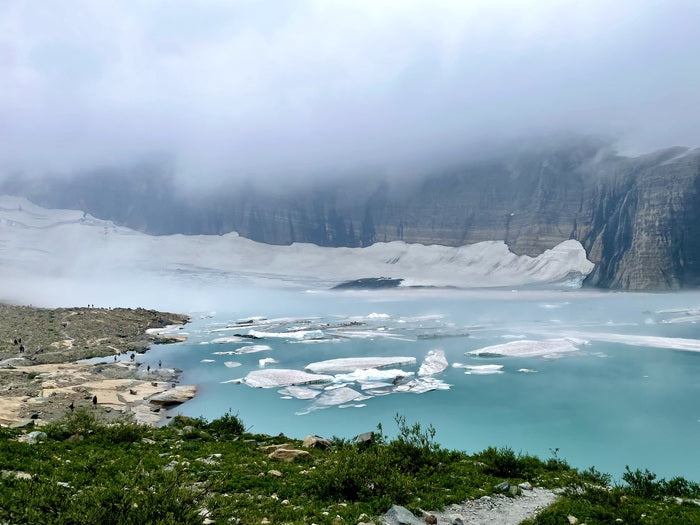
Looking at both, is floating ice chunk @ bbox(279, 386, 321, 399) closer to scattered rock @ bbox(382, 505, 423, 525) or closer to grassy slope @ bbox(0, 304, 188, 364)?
scattered rock @ bbox(382, 505, 423, 525)

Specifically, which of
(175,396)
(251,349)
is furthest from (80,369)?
(251,349)

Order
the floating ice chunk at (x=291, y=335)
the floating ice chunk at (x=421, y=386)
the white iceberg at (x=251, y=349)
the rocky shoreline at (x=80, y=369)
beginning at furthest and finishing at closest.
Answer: the floating ice chunk at (x=291, y=335)
the white iceberg at (x=251, y=349)
the floating ice chunk at (x=421, y=386)
the rocky shoreline at (x=80, y=369)

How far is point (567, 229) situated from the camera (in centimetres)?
13038

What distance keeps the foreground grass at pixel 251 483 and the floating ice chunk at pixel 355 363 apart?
2295 cm

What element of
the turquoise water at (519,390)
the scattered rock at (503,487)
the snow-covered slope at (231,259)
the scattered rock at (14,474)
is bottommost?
the turquoise water at (519,390)

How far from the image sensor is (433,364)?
1409 inches

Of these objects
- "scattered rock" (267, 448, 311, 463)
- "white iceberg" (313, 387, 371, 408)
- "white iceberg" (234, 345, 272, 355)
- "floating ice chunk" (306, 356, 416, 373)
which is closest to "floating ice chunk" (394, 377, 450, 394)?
"white iceberg" (313, 387, 371, 408)

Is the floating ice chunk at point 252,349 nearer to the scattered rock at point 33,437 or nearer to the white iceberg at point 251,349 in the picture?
the white iceberg at point 251,349

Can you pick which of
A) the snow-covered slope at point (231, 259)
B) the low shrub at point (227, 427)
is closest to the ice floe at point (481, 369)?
the low shrub at point (227, 427)

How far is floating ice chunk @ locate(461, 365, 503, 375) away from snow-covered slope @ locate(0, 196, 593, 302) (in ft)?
295

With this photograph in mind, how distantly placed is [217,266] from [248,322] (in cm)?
7265

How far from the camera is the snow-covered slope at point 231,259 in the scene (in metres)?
123

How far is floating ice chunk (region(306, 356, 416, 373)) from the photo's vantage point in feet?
113

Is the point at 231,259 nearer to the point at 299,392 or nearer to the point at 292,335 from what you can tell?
the point at 292,335
